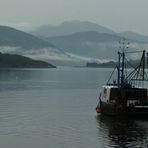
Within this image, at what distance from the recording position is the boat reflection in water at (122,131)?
4783 cm

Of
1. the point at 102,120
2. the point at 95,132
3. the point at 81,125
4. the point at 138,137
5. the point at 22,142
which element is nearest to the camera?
the point at 22,142

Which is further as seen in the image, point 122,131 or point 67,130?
point 67,130

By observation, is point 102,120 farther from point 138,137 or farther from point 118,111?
point 138,137

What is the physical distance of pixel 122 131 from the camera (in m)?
55.6

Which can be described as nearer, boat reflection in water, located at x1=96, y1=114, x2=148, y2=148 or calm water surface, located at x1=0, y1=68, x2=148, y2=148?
calm water surface, located at x1=0, y1=68, x2=148, y2=148

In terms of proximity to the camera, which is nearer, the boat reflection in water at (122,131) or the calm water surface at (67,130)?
the calm water surface at (67,130)

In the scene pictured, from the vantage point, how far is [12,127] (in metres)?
57.1

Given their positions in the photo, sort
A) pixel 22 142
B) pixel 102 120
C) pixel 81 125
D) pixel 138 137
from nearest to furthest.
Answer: pixel 22 142, pixel 138 137, pixel 81 125, pixel 102 120

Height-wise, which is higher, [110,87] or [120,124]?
[110,87]

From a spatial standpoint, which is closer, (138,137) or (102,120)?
(138,137)

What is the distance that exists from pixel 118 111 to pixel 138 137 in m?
14.8

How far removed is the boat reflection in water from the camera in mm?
47825

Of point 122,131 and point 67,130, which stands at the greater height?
point 122,131

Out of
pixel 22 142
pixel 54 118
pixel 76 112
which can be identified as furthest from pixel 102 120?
pixel 22 142
